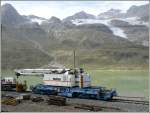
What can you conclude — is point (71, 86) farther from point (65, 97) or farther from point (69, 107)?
point (69, 107)

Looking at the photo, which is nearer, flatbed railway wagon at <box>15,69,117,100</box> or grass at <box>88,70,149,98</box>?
flatbed railway wagon at <box>15,69,117,100</box>

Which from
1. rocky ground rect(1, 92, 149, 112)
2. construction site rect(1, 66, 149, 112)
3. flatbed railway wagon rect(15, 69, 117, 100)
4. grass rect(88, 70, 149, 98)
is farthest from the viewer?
grass rect(88, 70, 149, 98)

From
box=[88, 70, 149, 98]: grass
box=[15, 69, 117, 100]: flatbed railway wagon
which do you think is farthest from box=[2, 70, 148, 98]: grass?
box=[15, 69, 117, 100]: flatbed railway wagon

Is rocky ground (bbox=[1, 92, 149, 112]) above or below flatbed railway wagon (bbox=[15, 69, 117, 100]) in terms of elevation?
below

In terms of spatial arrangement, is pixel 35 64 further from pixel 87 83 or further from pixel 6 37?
pixel 87 83

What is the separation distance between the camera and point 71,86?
26.8 metres

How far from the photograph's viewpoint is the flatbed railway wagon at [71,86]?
2567 centimetres

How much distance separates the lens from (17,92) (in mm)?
29625

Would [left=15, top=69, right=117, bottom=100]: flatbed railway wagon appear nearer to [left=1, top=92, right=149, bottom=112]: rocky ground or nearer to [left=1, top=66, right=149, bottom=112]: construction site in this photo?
[left=1, top=66, right=149, bottom=112]: construction site

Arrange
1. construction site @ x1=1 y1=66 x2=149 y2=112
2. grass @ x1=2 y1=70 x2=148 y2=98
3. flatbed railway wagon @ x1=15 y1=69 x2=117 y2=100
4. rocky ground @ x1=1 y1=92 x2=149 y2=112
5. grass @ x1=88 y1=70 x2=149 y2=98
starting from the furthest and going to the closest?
1. grass @ x1=2 y1=70 x2=148 y2=98
2. grass @ x1=88 y1=70 x2=149 y2=98
3. flatbed railway wagon @ x1=15 y1=69 x2=117 y2=100
4. construction site @ x1=1 y1=66 x2=149 y2=112
5. rocky ground @ x1=1 y1=92 x2=149 y2=112

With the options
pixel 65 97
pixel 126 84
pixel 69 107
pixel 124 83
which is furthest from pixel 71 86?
pixel 124 83

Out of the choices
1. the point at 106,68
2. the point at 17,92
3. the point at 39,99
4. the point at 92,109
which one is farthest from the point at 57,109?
the point at 106,68

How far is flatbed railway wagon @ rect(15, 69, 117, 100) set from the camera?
84.2 feet

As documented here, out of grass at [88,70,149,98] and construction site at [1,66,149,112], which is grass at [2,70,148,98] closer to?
grass at [88,70,149,98]
